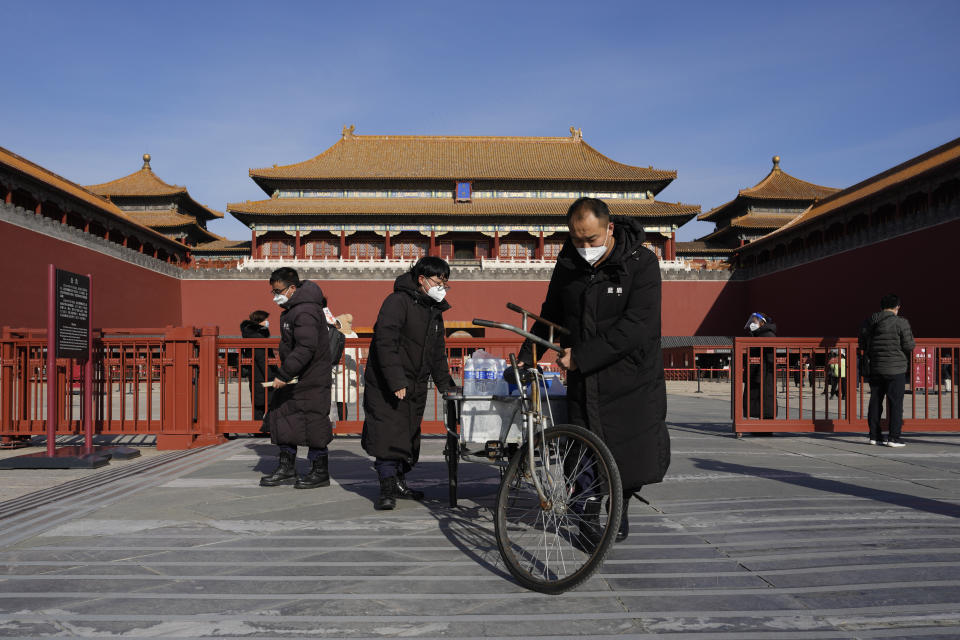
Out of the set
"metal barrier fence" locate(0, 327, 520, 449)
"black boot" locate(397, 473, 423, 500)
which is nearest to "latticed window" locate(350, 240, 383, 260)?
"metal barrier fence" locate(0, 327, 520, 449)

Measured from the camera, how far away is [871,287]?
70.7 ft

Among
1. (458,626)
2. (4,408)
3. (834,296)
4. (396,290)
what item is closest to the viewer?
(458,626)

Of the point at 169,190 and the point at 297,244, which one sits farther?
the point at 169,190

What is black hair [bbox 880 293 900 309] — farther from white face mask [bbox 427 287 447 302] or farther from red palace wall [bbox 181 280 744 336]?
red palace wall [bbox 181 280 744 336]

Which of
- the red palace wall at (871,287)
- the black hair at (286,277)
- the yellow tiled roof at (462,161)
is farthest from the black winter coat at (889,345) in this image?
the yellow tiled roof at (462,161)

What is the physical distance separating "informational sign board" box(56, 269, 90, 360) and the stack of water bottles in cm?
361

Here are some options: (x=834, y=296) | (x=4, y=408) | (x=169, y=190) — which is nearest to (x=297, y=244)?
(x=169, y=190)

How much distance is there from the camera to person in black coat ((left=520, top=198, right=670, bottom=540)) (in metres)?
2.64

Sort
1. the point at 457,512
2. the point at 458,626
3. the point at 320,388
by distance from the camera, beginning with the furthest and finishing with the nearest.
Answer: the point at 320,388, the point at 457,512, the point at 458,626

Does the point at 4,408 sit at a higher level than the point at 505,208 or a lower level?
lower

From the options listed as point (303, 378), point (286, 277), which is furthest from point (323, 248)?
point (303, 378)

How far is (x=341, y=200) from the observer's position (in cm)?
3247

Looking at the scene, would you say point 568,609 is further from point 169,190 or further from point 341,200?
point 169,190

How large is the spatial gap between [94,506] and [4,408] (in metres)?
3.38
